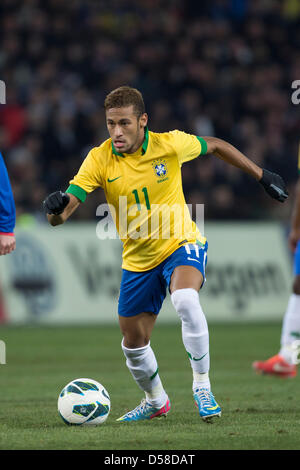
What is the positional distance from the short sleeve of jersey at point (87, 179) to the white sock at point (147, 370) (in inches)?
44.0

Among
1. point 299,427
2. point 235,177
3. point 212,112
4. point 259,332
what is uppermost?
point 212,112

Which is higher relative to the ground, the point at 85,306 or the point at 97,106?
the point at 97,106

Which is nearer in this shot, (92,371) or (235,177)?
(92,371)

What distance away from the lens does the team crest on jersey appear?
247 inches

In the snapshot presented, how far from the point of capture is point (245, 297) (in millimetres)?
14938

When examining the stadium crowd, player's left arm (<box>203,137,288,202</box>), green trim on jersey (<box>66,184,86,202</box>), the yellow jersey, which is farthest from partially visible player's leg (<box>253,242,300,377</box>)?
the stadium crowd

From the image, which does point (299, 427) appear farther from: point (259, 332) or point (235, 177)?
point (235, 177)

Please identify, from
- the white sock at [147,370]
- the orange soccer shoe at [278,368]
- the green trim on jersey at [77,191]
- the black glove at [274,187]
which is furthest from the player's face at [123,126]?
the orange soccer shoe at [278,368]

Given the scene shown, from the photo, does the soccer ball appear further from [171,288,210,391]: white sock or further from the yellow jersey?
the yellow jersey

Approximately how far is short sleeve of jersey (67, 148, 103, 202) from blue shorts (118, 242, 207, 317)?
0.67m

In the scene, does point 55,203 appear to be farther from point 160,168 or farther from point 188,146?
point 188,146

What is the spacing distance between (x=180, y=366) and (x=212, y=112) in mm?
8455
